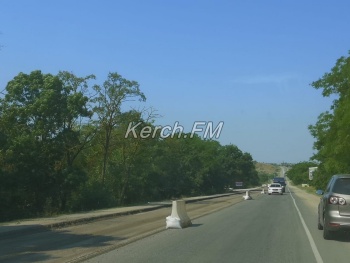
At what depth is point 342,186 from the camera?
14734mm

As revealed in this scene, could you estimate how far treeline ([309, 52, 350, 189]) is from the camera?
3853 centimetres

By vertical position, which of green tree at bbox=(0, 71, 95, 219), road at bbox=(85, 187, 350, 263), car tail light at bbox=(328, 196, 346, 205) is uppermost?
green tree at bbox=(0, 71, 95, 219)

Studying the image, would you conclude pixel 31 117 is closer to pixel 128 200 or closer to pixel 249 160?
pixel 128 200

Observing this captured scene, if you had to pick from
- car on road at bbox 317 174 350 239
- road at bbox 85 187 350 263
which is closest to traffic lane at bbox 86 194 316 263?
road at bbox 85 187 350 263

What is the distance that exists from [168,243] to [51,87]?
1031 inches

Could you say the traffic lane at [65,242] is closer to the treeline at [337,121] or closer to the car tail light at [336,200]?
the car tail light at [336,200]

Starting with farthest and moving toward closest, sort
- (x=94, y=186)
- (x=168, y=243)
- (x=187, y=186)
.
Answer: (x=187, y=186) → (x=94, y=186) → (x=168, y=243)

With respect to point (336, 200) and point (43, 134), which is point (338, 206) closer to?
point (336, 200)

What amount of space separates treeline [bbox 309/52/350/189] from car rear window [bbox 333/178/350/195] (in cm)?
2207

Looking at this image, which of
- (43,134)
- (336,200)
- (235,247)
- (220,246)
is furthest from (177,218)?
(43,134)

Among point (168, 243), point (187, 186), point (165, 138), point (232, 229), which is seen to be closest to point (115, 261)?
point (168, 243)

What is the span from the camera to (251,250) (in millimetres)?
12898

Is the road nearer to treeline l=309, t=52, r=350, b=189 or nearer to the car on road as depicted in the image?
the car on road

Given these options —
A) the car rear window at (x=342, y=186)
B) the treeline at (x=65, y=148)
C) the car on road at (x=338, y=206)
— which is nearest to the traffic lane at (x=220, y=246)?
the car on road at (x=338, y=206)
